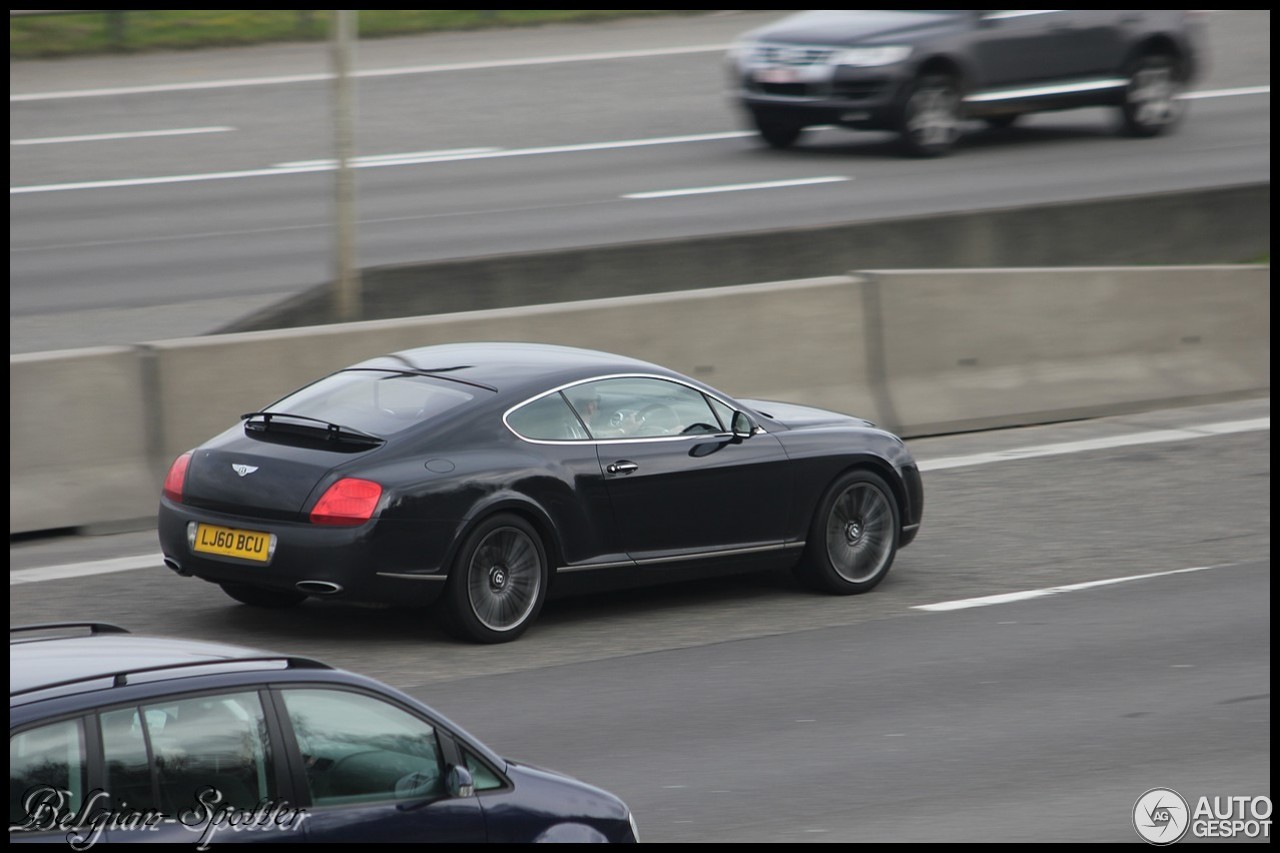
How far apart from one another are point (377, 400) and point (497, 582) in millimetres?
1103

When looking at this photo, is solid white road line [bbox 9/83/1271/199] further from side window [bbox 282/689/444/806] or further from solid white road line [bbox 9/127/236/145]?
side window [bbox 282/689/444/806]

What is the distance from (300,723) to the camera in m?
→ 5.11

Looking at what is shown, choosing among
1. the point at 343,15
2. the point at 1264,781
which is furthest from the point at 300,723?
the point at 343,15

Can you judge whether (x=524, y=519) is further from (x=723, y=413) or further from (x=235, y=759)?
(x=235, y=759)

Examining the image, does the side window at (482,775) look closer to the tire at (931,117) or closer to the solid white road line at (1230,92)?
the tire at (931,117)

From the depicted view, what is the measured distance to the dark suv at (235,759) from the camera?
461cm

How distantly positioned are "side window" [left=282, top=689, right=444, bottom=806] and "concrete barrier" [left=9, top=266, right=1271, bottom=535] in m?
6.57

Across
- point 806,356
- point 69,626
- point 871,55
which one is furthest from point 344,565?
point 871,55

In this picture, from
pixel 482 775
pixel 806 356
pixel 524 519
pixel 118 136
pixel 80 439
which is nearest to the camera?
pixel 482 775

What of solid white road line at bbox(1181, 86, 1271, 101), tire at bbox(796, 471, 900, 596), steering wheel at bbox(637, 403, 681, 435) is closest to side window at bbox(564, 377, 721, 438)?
steering wheel at bbox(637, 403, 681, 435)

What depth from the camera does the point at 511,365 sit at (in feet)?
33.3

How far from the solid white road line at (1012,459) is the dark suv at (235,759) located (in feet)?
17.1

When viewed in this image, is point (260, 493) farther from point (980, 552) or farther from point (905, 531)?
point (980, 552)

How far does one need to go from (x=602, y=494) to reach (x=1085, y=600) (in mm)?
2779
